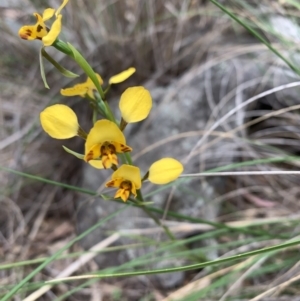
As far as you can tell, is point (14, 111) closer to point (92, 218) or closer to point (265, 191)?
point (92, 218)

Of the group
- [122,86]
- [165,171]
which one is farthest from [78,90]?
[122,86]

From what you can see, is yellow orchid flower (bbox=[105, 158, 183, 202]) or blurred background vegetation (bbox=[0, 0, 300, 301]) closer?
yellow orchid flower (bbox=[105, 158, 183, 202])

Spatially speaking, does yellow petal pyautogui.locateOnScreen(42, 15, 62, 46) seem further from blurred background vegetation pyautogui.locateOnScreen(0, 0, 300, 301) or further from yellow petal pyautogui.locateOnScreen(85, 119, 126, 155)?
Answer: blurred background vegetation pyautogui.locateOnScreen(0, 0, 300, 301)

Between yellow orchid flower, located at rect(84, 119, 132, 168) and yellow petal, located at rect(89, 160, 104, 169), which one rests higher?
yellow orchid flower, located at rect(84, 119, 132, 168)

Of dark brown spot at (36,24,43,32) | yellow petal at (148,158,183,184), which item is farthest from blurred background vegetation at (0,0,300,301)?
dark brown spot at (36,24,43,32)

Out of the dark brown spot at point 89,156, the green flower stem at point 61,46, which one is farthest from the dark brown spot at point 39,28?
the dark brown spot at point 89,156

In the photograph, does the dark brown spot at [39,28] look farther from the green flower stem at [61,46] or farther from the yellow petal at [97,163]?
the yellow petal at [97,163]

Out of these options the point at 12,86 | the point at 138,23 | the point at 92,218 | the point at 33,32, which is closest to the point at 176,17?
the point at 138,23
